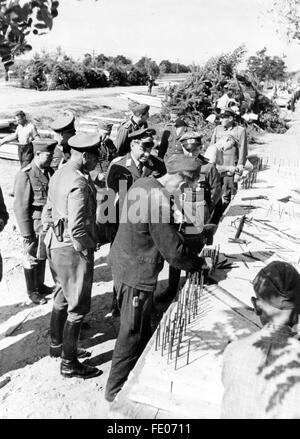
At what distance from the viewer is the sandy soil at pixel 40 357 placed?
3.45m

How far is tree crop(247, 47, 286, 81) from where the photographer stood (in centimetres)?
3308

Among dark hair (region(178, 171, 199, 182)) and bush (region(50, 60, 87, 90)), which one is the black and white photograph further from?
bush (region(50, 60, 87, 90))

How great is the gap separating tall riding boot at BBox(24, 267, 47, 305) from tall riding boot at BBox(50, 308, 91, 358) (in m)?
0.97

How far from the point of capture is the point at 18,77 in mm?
32344

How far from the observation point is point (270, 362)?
1.73 m

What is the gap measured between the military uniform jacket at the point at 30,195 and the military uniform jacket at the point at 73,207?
0.96 meters

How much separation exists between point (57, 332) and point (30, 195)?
1.58 meters

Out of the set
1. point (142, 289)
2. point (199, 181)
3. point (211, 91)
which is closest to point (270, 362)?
point (142, 289)

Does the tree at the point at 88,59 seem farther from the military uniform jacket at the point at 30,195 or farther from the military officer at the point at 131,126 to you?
the military uniform jacket at the point at 30,195

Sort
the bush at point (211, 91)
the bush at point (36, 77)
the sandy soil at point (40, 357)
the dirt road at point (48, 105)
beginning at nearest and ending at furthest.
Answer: the sandy soil at point (40, 357) → the bush at point (211, 91) → the dirt road at point (48, 105) → the bush at point (36, 77)

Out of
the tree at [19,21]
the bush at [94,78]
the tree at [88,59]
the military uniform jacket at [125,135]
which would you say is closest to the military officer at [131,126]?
the military uniform jacket at [125,135]

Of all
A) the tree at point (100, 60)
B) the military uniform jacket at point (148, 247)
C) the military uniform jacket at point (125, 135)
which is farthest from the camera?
the tree at point (100, 60)

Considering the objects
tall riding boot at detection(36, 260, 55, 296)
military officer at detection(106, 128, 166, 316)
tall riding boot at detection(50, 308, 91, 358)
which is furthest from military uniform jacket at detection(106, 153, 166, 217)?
tall riding boot at detection(50, 308, 91, 358)
